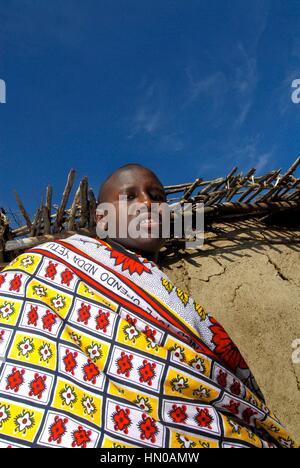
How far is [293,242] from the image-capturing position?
438 cm

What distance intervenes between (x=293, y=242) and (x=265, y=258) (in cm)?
54

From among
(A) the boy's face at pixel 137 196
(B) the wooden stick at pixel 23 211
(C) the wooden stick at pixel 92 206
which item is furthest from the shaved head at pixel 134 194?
(B) the wooden stick at pixel 23 211

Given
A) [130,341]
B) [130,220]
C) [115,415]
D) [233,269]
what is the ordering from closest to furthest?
1. [115,415]
2. [130,341]
3. [130,220]
4. [233,269]

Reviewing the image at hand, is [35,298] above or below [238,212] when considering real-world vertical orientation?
below

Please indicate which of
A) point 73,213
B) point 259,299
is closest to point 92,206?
point 73,213

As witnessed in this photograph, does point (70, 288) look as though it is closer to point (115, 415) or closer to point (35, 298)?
point (35, 298)

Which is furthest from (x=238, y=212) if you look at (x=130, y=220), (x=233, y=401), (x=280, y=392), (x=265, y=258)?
(x=233, y=401)

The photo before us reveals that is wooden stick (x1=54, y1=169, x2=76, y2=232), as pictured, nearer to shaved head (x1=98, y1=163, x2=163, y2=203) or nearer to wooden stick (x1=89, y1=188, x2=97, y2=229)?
wooden stick (x1=89, y1=188, x2=97, y2=229)

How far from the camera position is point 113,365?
139cm

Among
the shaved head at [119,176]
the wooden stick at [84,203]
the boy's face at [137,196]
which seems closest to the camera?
the boy's face at [137,196]

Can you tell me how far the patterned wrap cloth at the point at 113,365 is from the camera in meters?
1.27

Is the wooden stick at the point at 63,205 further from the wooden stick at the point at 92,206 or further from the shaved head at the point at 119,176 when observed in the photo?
the shaved head at the point at 119,176

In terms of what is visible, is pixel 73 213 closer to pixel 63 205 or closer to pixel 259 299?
pixel 63 205

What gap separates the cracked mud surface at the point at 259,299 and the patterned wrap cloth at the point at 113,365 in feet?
5.39
